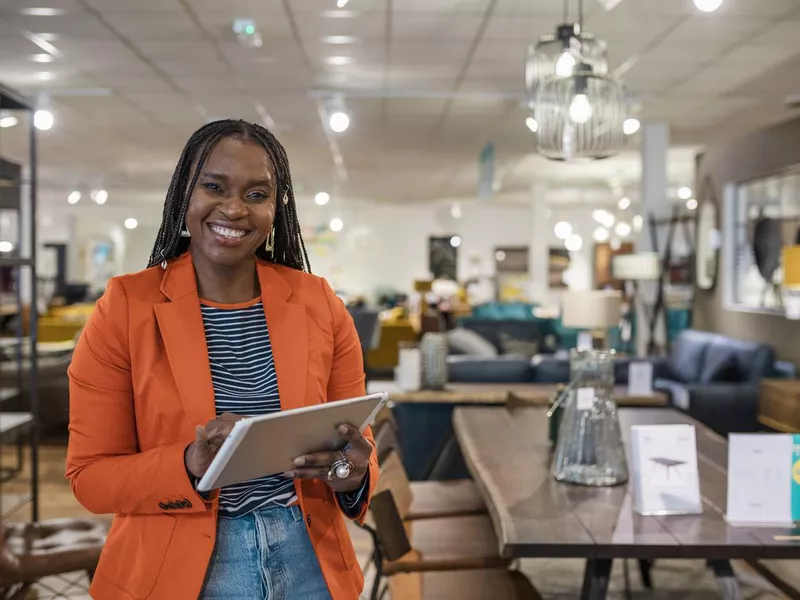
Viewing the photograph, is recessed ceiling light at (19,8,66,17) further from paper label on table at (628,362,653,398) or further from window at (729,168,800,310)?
window at (729,168,800,310)

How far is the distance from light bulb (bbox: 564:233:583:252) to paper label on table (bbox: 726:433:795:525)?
16.2m

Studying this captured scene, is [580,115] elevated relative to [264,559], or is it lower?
elevated

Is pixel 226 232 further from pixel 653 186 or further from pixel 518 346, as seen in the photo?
pixel 518 346

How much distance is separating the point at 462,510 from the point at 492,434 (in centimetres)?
37

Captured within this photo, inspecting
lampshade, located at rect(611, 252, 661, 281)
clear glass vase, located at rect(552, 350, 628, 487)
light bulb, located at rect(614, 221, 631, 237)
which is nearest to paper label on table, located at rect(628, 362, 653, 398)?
clear glass vase, located at rect(552, 350, 628, 487)

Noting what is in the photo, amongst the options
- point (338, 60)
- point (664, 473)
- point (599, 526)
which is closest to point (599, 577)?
point (599, 526)

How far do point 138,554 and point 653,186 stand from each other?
8.31m

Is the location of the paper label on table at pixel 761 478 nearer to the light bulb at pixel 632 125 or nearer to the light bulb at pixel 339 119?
the light bulb at pixel 339 119

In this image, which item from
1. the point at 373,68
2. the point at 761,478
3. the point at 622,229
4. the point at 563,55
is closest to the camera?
the point at 761,478

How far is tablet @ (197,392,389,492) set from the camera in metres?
1.18

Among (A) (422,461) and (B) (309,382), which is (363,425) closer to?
(B) (309,382)

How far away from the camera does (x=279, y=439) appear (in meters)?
1.24

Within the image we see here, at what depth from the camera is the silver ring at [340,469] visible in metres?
1.34

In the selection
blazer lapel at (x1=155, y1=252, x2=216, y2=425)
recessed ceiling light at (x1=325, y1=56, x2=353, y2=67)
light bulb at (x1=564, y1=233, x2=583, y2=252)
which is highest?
recessed ceiling light at (x1=325, y1=56, x2=353, y2=67)
